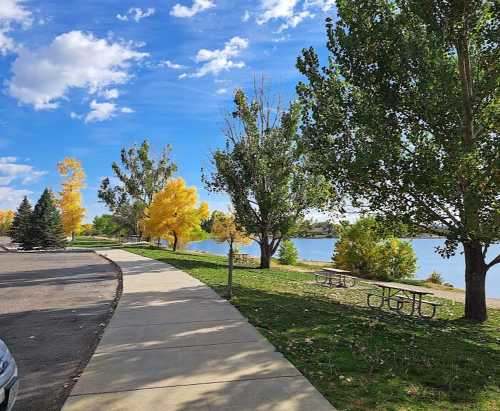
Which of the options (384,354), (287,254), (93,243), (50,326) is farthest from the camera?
(93,243)

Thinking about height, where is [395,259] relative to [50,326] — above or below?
above

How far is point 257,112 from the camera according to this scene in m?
25.1

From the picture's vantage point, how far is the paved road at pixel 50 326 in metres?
4.89

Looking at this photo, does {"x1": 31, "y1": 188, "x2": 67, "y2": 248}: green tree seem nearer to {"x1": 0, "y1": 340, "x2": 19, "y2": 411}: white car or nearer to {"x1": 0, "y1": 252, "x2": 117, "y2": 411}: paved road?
{"x1": 0, "y1": 252, "x2": 117, "y2": 411}: paved road

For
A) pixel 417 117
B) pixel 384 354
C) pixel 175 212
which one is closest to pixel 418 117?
pixel 417 117

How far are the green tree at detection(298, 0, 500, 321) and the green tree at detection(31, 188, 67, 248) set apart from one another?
31.0 meters

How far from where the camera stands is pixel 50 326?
796 centimetres

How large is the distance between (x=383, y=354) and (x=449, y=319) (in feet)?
20.1

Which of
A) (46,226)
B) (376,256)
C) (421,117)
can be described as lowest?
(376,256)

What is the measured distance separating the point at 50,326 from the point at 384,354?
6222mm

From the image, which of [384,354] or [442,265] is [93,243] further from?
[384,354]

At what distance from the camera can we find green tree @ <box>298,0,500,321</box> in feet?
32.9

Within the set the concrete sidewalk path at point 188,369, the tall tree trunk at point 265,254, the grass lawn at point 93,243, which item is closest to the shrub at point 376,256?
the tall tree trunk at point 265,254

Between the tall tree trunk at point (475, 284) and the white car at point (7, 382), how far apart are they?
11.1 meters
